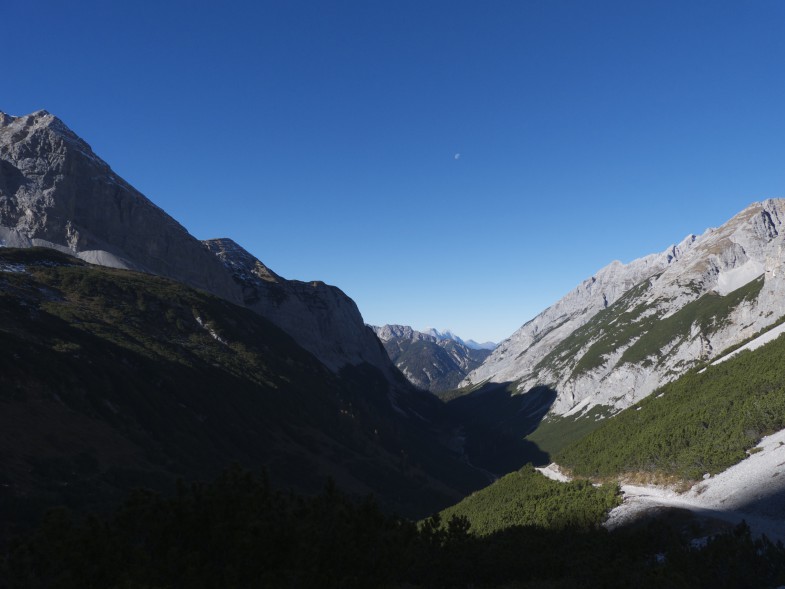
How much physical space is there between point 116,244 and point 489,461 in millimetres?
157176

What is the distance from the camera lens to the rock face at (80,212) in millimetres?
140000

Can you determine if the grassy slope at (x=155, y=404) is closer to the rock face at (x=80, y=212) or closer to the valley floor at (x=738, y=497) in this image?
the rock face at (x=80, y=212)

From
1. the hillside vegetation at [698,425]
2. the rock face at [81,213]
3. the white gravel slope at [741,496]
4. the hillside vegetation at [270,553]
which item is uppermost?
the rock face at [81,213]

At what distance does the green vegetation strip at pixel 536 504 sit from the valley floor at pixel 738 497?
6.97ft

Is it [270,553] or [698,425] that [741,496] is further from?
[270,553]

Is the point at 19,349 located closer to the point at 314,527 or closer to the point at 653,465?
the point at 314,527

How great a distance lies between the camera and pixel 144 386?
246ft

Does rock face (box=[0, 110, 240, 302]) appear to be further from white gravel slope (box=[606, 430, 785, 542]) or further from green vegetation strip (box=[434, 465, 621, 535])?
white gravel slope (box=[606, 430, 785, 542])

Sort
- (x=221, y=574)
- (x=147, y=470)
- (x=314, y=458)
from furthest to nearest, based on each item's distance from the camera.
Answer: (x=314, y=458)
(x=147, y=470)
(x=221, y=574)

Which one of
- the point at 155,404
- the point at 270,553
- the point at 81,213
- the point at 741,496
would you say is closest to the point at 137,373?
the point at 155,404

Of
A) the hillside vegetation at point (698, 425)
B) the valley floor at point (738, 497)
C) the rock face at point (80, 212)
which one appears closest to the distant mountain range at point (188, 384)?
the hillside vegetation at point (698, 425)

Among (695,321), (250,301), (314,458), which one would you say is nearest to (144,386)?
(314,458)

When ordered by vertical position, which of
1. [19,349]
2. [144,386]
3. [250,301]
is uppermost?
[250,301]

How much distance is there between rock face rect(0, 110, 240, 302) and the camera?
14000 cm
